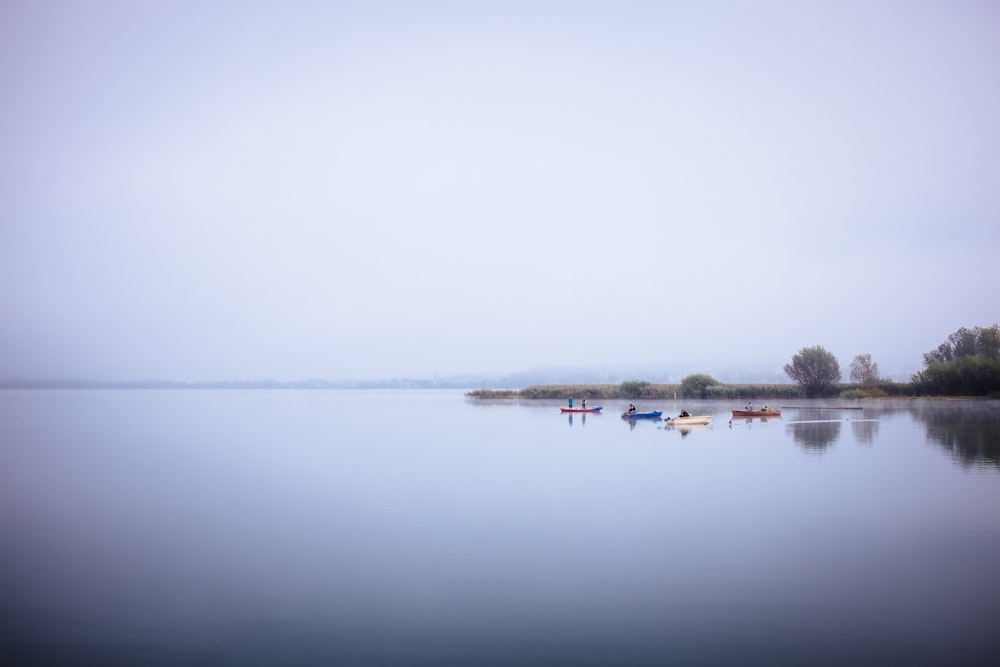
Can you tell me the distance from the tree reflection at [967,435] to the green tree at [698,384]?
31377 mm

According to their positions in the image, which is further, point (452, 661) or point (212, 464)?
point (212, 464)

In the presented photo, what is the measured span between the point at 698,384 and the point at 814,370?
12.8m

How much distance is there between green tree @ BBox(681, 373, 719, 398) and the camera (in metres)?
83.2

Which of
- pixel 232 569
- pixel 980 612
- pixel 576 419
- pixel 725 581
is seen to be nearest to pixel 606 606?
pixel 725 581

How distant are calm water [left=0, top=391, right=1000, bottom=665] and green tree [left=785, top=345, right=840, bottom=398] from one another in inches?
1945

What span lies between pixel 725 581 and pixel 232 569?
817 centimetres

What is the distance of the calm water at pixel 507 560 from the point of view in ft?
28.9

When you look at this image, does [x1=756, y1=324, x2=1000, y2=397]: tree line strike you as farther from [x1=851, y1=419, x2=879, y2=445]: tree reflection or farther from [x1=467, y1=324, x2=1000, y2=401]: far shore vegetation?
[x1=851, y1=419, x2=879, y2=445]: tree reflection

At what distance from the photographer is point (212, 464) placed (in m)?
28.7

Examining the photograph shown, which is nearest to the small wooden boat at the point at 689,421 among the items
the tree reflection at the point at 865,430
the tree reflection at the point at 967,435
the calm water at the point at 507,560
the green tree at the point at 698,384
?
the tree reflection at the point at 865,430

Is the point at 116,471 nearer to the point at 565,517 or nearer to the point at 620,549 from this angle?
the point at 565,517

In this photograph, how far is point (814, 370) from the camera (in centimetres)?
7612

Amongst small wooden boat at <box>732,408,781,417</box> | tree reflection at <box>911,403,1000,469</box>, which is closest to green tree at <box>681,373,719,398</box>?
tree reflection at <box>911,403,1000,469</box>

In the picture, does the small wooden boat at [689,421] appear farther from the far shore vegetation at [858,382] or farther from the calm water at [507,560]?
the far shore vegetation at [858,382]
